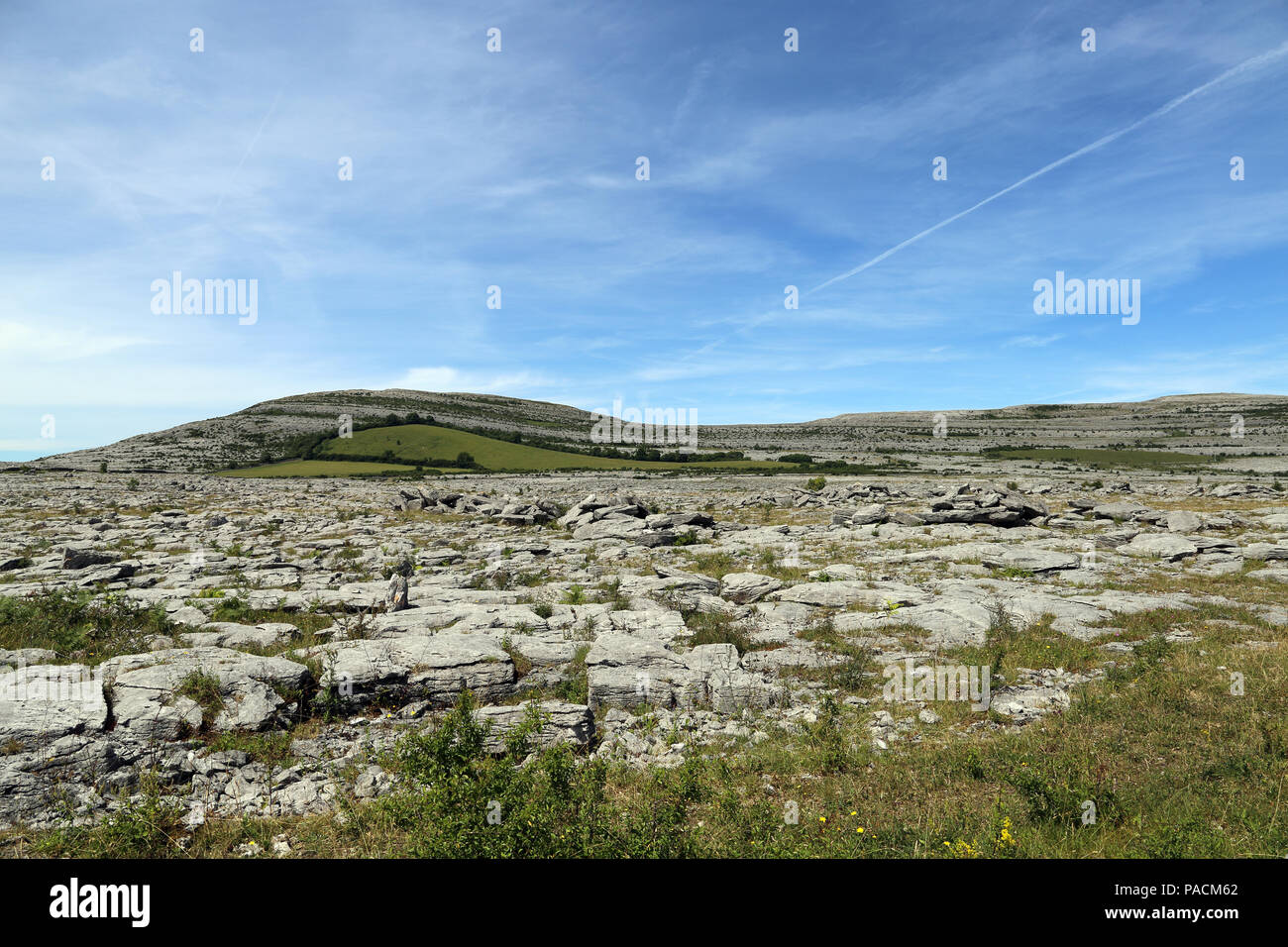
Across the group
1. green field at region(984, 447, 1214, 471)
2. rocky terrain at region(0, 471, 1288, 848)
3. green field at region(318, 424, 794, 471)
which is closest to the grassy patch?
rocky terrain at region(0, 471, 1288, 848)

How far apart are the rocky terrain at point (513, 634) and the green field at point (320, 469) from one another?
52.8m

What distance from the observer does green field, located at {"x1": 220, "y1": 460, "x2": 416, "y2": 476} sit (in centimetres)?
7500

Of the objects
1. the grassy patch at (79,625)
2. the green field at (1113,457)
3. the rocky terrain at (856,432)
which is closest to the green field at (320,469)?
the rocky terrain at (856,432)

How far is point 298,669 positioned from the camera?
29.2 ft

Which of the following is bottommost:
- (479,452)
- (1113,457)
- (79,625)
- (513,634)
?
(513,634)

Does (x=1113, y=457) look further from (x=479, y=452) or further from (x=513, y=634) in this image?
(x=513, y=634)

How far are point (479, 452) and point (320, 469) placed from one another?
24.7 meters

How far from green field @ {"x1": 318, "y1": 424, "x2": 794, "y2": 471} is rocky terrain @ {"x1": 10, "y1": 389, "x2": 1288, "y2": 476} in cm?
1266

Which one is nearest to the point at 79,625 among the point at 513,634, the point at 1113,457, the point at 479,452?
the point at 513,634

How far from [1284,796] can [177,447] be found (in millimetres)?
126976

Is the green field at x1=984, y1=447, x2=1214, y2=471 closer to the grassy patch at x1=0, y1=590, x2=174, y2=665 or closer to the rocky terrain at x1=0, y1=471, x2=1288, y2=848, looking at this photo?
the rocky terrain at x1=0, y1=471, x2=1288, y2=848

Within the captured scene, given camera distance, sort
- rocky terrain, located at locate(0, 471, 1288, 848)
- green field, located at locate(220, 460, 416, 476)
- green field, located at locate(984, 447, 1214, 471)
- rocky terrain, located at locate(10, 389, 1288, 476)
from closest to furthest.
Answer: rocky terrain, located at locate(0, 471, 1288, 848), green field, located at locate(220, 460, 416, 476), green field, located at locate(984, 447, 1214, 471), rocky terrain, located at locate(10, 389, 1288, 476)

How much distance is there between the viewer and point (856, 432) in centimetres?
16212

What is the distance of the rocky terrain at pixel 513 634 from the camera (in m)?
7.11
